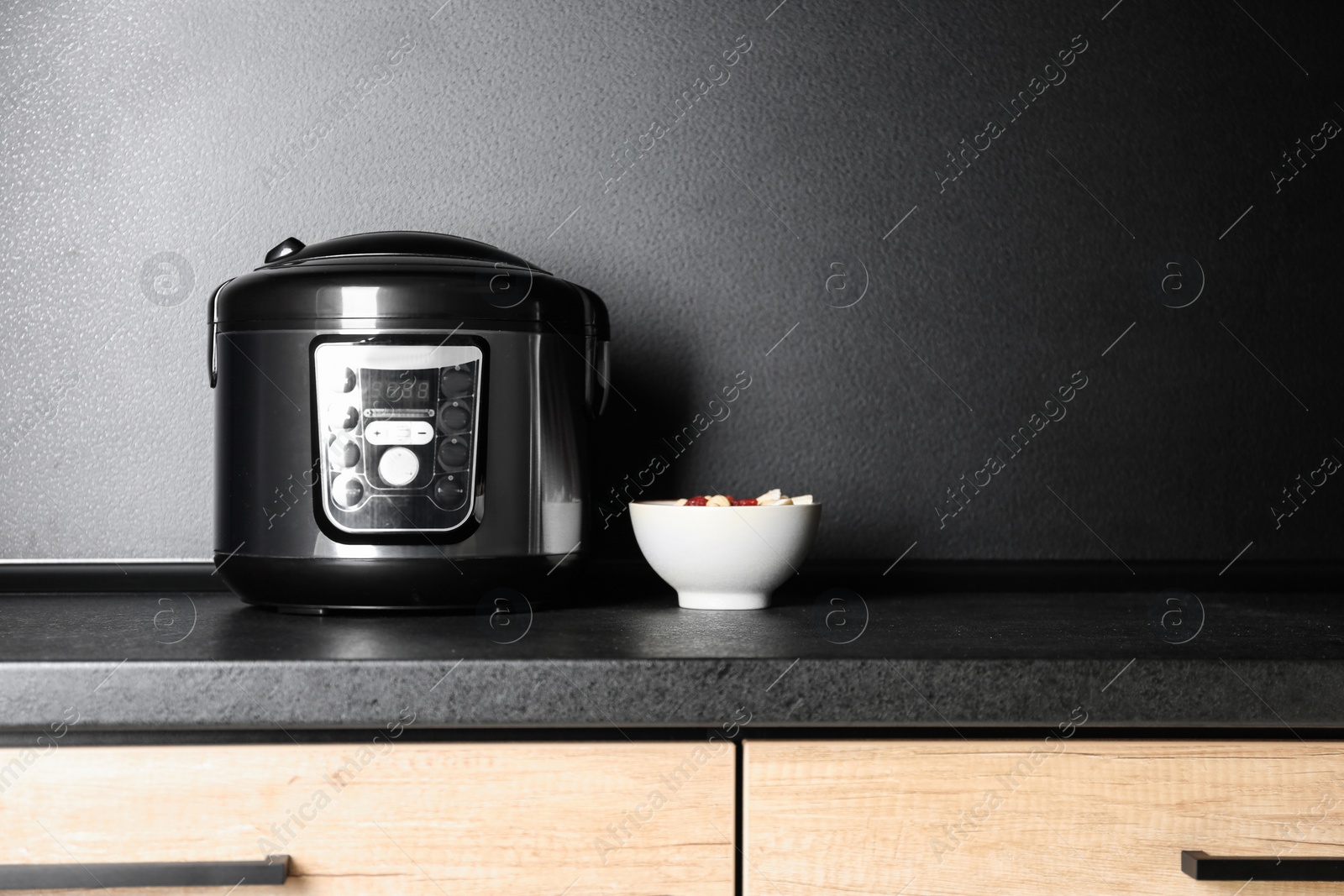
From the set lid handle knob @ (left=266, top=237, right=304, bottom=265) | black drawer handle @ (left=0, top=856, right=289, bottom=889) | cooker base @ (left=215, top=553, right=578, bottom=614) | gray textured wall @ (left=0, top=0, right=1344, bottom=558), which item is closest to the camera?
black drawer handle @ (left=0, top=856, right=289, bottom=889)

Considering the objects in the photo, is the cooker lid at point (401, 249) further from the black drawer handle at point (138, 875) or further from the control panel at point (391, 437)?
the black drawer handle at point (138, 875)

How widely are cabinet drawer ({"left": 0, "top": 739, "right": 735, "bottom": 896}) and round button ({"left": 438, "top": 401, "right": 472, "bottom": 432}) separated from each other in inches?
10.4

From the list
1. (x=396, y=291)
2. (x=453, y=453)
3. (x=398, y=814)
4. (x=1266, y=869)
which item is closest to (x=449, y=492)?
(x=453, y=453)

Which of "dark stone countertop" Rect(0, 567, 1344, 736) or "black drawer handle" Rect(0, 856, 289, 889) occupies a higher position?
"dark stone countertop" Rect(0, 567, 1344, 736)

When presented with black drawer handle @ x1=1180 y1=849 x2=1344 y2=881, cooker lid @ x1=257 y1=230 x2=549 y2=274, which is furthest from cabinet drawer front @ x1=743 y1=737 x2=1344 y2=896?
cooker lid @ x1=257 y1=230 x2=549 y2=274

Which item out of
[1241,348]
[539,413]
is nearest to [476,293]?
[539,413]

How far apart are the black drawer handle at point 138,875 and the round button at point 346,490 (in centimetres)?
27

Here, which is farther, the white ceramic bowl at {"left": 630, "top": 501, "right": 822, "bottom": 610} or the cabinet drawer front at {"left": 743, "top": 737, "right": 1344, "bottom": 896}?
the white ceramic bowl at {"left": 630, "top": 501, "right": 822, "bottom": 610}

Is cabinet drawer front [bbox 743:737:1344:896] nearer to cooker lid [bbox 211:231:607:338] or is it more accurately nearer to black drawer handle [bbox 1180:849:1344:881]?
black drawer handle [bbox 1180:849:1344:881]

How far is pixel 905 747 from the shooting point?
0.62 metres

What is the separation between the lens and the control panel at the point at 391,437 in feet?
2.57

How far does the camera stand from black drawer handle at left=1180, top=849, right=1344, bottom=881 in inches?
24.0

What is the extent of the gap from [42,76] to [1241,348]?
1.28 metres

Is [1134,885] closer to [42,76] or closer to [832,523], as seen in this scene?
[832,523]
